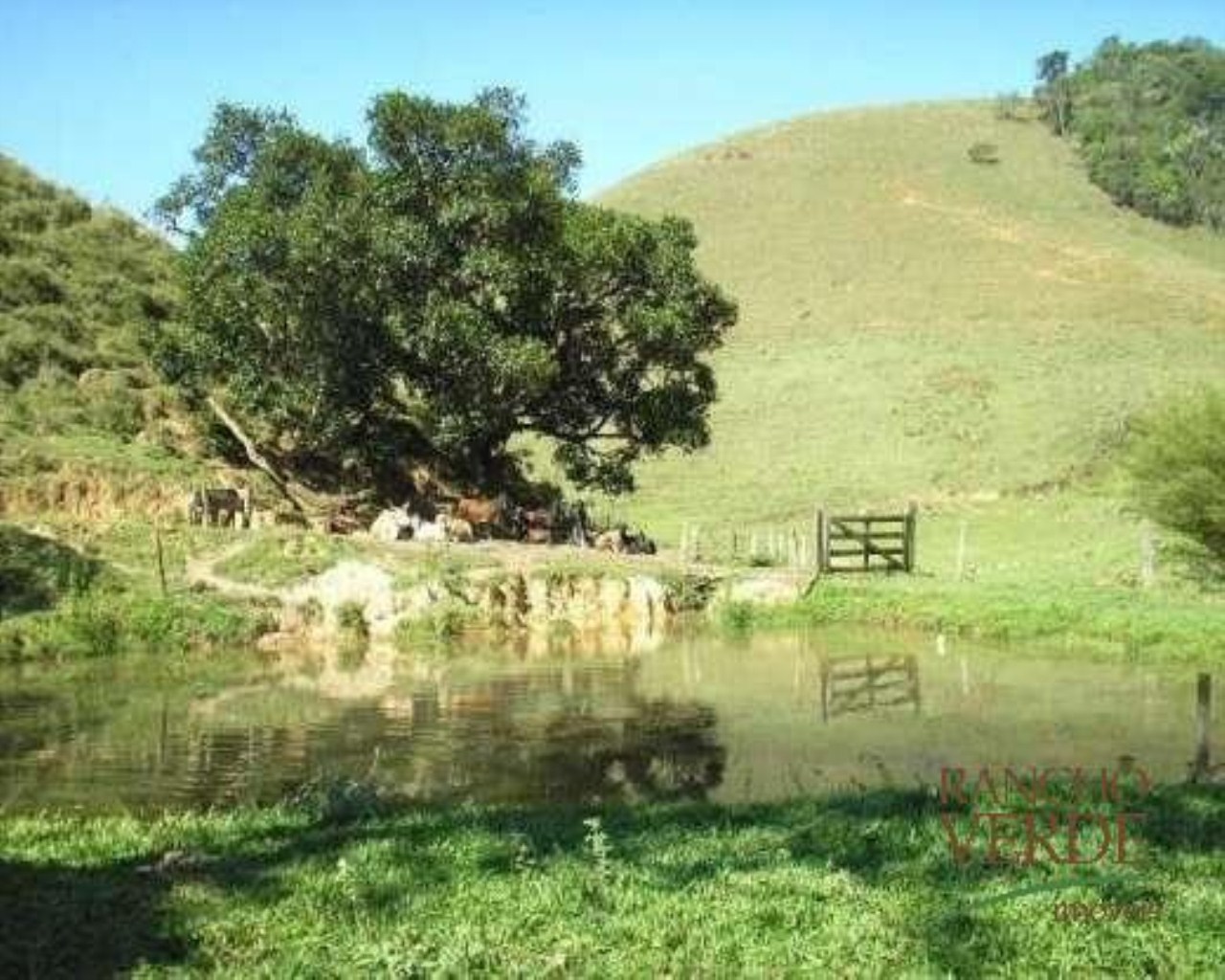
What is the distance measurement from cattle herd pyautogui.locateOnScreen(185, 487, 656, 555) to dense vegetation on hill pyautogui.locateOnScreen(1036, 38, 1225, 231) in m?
106

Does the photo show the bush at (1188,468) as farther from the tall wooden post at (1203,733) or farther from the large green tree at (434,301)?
the tall wooden post at (1203,733)

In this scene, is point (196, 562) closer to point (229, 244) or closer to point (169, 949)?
point (229, 244)

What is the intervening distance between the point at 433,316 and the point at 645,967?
30.0 m

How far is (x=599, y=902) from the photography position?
31.2 ft

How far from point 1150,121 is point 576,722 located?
150008 mm

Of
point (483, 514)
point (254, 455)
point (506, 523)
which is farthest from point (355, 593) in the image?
point (254, 455)

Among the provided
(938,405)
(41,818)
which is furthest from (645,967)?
(938,405)

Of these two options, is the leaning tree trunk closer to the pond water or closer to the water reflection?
the pond water

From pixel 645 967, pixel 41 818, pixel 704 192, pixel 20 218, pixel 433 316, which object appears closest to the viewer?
pixel 645 967

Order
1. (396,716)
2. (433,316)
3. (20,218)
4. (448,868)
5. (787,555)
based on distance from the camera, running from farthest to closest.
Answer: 1. (20,218)
2. (787,555)
3. (433,316)
4. (396,716)
5. (448,868)

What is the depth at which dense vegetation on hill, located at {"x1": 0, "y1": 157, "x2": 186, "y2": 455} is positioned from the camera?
135 ft

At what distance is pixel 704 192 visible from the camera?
403 feet

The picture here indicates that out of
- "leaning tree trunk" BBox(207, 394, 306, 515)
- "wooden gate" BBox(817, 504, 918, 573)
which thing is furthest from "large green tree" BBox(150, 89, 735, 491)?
"wooden gate" BBox(817, 504, 918, 573)

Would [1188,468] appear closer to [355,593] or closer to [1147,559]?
[1147,559]
